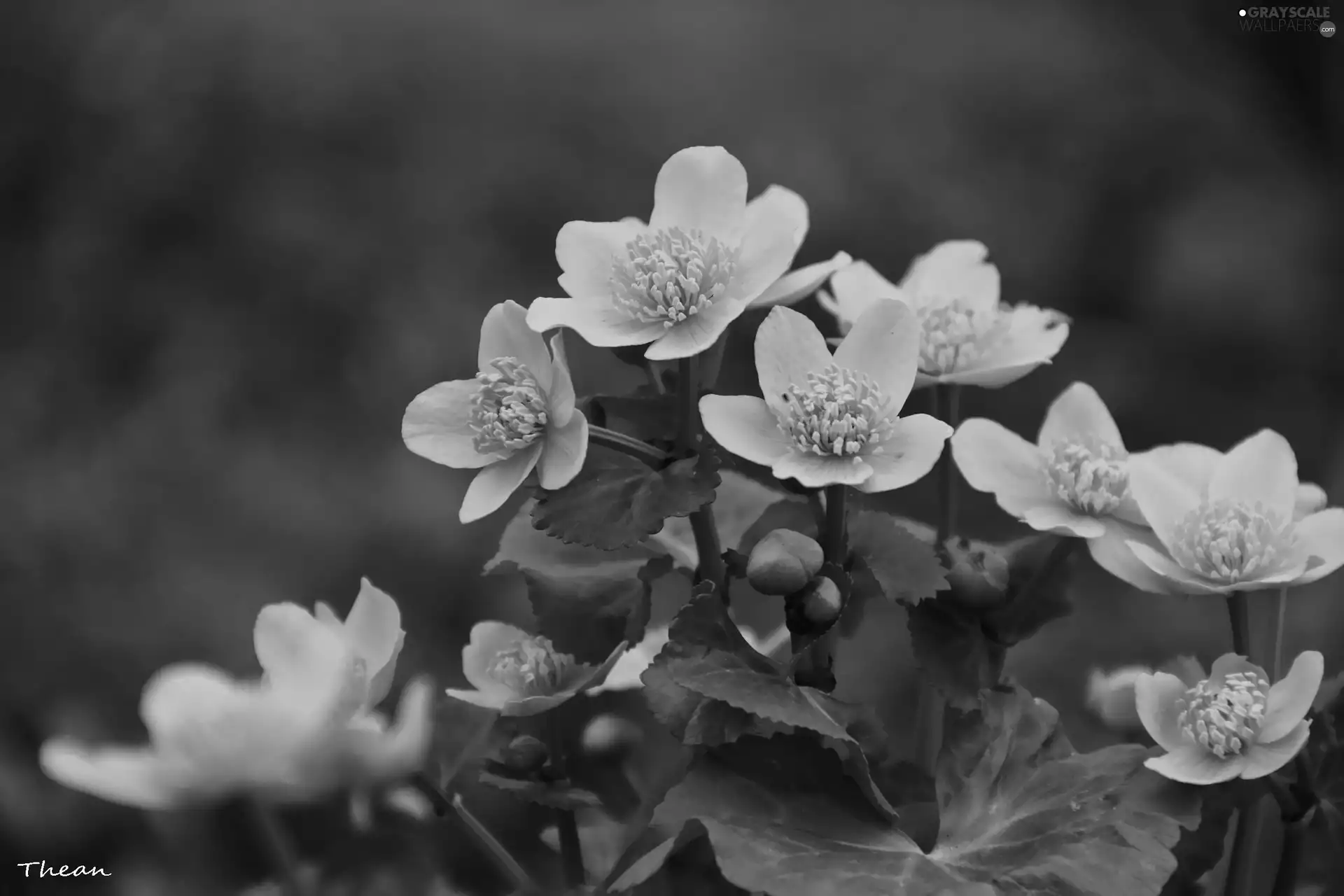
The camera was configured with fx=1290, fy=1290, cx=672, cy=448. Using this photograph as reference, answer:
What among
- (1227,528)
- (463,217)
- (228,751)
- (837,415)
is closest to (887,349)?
(837,415)

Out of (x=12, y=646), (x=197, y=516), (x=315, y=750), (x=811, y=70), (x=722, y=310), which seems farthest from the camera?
(x=811, y=70)

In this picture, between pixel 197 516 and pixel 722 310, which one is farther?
pixel 197 516

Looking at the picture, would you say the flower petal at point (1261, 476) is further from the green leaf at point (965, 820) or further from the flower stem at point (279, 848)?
the flower stem at point (279, 848)

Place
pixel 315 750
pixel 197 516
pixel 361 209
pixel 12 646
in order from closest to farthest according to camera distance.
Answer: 1. pixel 315 750
2. pixel 12 646
3. pixel 197 516
4. pixel 361 209

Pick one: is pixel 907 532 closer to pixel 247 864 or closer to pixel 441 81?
pixel 247 864

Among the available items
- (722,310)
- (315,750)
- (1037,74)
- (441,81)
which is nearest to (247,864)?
(315,750)

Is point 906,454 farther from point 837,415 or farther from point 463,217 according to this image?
point 463,217

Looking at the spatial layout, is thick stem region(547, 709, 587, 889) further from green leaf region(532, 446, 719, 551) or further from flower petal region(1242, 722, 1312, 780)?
flower petal region(1242, 722, 1312, 780)
